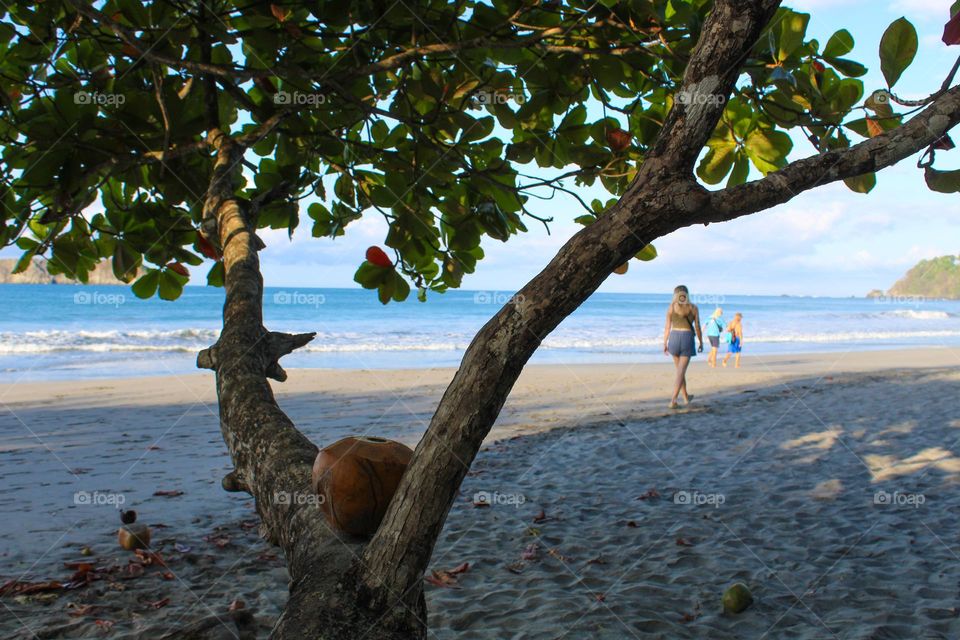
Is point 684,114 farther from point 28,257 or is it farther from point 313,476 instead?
point 28,257

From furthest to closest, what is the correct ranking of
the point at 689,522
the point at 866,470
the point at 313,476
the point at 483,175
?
the point at 866,470 → the point at 689,522 → the point at 483,175 → the point at 313,476

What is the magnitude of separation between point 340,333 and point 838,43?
25277 mm

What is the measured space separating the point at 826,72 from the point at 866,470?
4.35 meters

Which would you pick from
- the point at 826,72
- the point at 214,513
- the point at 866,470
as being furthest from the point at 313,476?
the point at 866,470

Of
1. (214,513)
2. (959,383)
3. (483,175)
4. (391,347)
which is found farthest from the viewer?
(391,347)

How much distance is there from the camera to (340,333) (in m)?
26.6

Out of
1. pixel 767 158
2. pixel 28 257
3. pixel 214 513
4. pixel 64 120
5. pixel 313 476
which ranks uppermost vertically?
pixel 64 120

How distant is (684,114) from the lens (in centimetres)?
136

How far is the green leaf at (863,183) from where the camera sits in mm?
2100

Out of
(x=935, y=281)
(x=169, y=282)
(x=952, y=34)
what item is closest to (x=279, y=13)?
(x=169, y=282)

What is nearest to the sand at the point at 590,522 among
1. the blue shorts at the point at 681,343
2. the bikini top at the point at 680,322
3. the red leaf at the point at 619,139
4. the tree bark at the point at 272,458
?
the blue shorts at the point at 681,343

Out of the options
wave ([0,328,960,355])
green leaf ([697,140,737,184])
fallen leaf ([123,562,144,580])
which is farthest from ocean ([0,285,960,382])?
green leaf ([697,140,737,184])

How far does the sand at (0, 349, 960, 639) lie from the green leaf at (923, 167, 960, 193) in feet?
6.36

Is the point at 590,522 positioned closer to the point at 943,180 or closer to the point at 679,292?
the point at 943,180
